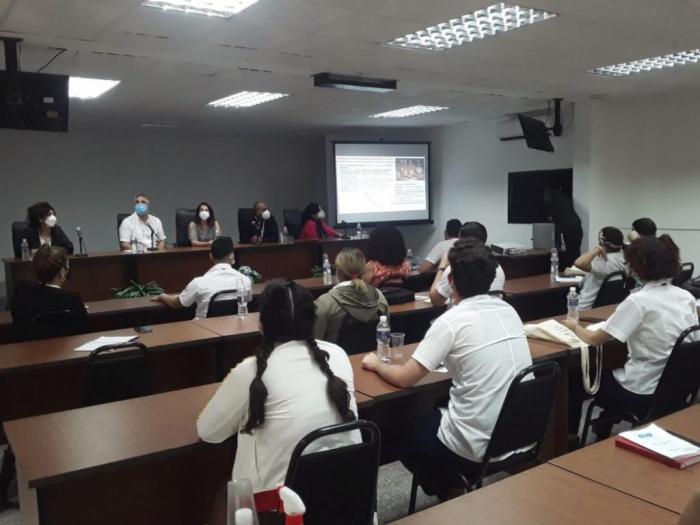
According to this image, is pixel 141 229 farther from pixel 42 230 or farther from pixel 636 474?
pixel 636 474

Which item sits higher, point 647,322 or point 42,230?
point 42,230

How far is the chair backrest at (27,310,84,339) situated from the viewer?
346 centimetres

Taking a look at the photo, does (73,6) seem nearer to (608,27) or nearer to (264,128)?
(608,27)

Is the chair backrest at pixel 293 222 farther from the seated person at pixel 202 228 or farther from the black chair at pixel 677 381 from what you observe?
the black chair at pixel 677 381

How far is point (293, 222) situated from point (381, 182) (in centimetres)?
186

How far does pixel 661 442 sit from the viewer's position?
1749 millimetres

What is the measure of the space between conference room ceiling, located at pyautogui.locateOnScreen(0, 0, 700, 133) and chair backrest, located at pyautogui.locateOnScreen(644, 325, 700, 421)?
2.18 meters

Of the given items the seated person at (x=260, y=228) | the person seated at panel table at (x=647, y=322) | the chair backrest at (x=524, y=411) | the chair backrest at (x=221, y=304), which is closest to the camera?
the chair backrest at (x=524, y=411)

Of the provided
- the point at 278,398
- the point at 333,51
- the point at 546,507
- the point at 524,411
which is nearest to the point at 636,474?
the point at 546,507

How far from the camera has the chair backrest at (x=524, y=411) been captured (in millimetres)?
2143

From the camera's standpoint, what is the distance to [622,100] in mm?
7391

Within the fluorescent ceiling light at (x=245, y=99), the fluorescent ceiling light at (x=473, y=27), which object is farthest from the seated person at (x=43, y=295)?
the fluorescent ceiling light at (x=245, y=99)

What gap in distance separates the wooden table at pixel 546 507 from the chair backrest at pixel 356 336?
5.87ft

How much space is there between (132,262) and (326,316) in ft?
13.2
